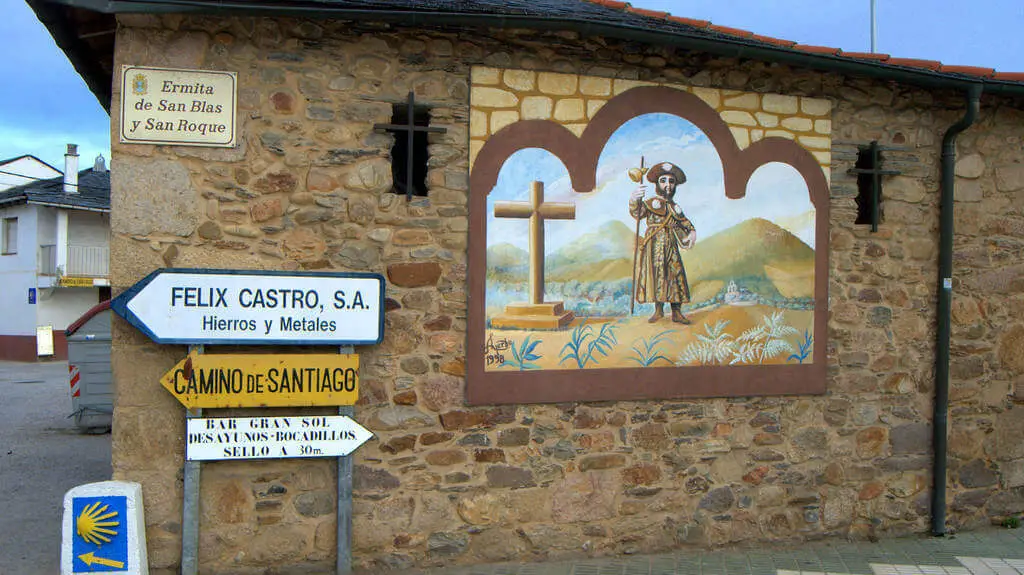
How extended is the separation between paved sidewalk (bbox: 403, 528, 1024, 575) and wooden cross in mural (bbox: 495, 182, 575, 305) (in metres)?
1.75

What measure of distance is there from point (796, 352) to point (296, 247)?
3557 millimetres

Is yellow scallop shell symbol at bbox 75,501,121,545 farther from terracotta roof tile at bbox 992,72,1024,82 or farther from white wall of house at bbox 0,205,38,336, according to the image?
white wall of house at bbox 0,205,38,336

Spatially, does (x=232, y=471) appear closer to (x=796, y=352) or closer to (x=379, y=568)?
(x=379, y=568)

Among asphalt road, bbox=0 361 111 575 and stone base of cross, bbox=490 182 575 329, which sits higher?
stone base of cross, bbox=490 182 575 329

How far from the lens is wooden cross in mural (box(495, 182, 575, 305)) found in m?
4.93

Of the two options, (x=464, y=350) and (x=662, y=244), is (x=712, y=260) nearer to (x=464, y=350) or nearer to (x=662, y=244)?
(x=662, y=244)

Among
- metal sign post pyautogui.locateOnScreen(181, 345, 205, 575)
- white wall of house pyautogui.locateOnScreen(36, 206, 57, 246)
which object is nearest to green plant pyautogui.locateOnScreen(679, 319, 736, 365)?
metal sign post pyautogui.locateOnScreen(181, 345, 205, 575)

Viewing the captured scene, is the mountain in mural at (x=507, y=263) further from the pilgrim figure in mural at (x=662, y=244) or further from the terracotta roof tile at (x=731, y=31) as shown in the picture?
the terracotta roof tile at (x=731, y=31)

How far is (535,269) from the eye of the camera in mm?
4949

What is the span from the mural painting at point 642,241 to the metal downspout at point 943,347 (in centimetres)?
95

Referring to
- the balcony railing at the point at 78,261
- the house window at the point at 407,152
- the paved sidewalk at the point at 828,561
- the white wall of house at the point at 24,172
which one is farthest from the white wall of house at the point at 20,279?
the paved sidewalk at the point at 828,561

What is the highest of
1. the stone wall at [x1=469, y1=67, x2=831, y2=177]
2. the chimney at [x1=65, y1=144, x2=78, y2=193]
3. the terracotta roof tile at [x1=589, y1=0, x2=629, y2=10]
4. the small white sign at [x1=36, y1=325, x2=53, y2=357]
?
the chimney at [x1=65, y1=144, x2=78, y2=193]

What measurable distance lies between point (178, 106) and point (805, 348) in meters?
4.50
